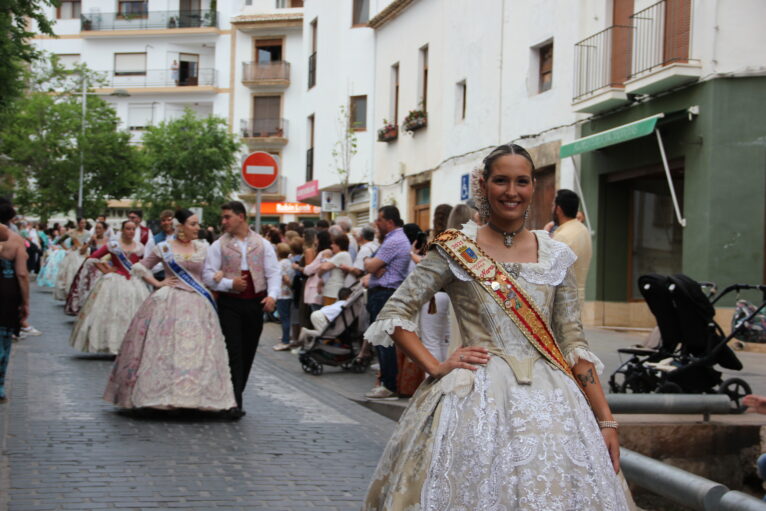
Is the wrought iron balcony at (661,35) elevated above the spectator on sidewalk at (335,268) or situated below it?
above

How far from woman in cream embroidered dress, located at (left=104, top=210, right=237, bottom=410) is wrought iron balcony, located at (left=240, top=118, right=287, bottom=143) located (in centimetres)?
4417

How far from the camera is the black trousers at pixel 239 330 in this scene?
9.53 meters

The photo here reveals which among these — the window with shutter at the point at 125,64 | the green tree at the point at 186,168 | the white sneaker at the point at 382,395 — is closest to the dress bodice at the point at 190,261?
the white sneaker at the point at 382,395

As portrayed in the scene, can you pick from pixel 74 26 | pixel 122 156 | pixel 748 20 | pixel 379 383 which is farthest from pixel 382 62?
pixel 74 26

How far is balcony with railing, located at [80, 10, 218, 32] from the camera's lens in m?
59.0

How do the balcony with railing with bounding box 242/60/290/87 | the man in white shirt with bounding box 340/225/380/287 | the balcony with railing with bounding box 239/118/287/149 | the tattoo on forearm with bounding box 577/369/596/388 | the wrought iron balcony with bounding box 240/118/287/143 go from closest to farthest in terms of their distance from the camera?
1. the tattoo on forearm with bounding box 577/369/596/388
2. the man in white shirt with bounding box 340/225/380/287
3. the balcony with railing with bounding box 239/118/287/149
4. the balcony with railing with bounding box 242/60/290/87
5. the wrought iron balcony with bounding box 240/118/287/143

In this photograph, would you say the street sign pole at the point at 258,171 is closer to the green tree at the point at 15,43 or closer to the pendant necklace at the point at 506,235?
the green tree at the point at 15,43

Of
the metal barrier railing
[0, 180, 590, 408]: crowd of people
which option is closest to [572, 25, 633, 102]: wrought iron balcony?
[0, 180, 590, 408]: crowd of people

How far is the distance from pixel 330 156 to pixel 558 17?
605 inches

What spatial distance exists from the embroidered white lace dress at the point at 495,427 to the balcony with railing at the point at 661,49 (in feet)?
41.8

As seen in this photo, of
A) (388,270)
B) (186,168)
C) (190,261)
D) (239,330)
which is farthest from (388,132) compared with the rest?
(239,330)

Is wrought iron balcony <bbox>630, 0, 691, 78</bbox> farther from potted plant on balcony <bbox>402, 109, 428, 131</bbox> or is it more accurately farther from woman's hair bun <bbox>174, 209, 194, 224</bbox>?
potted plant on balcony <bbox>402, 109, 428, 131</bbox>

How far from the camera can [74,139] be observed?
173ft

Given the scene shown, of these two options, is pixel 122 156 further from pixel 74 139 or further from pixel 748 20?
pixel 748 20
